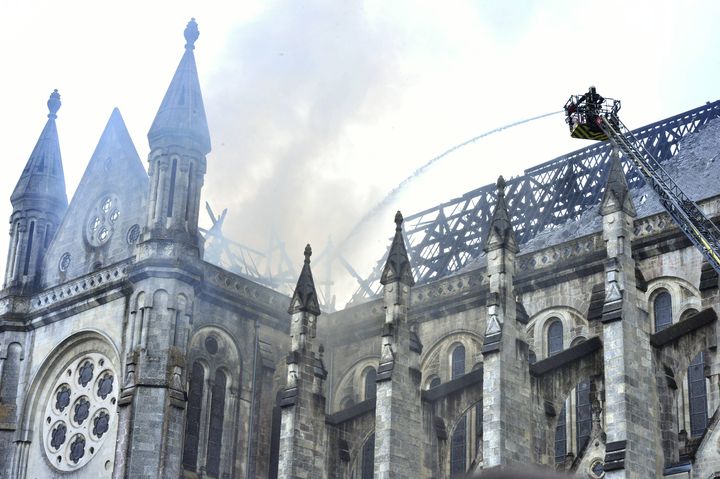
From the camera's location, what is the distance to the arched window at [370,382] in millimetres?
45781

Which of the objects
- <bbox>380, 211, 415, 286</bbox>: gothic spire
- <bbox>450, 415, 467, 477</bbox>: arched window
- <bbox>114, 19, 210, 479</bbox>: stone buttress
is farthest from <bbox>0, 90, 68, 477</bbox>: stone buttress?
<bbox>450, 415, 467, 477</bbox>: arched window

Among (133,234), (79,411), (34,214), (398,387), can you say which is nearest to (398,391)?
(398,387)

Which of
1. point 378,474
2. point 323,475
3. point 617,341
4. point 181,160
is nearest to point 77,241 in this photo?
point 181,160

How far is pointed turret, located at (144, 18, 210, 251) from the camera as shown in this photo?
138 feet

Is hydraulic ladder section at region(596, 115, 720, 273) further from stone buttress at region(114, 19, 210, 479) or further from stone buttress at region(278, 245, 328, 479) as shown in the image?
stone buttress at region(114, 19, 210, 479)

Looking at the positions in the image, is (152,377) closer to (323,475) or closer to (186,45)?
(323,475)

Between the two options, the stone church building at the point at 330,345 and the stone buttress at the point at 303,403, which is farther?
the stone buttress at the point at 303,403

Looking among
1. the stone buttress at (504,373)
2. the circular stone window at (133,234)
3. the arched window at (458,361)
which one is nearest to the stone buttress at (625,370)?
the stone buttress at (504,373)

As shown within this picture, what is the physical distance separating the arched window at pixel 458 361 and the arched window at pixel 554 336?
3906 mm

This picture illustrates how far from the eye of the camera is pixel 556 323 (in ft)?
133

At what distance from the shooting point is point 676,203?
35562 millimetres

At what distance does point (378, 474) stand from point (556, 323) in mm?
9303

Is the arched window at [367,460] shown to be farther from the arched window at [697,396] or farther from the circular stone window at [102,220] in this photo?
the circular stone window at [102,220]

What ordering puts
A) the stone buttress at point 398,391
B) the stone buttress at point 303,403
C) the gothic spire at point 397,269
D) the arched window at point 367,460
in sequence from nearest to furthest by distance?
the stone buttress at point 398,391 → the stone buttress at point 303,403 → the gothic spire at point 397,269 → the arched window at point 367,460
